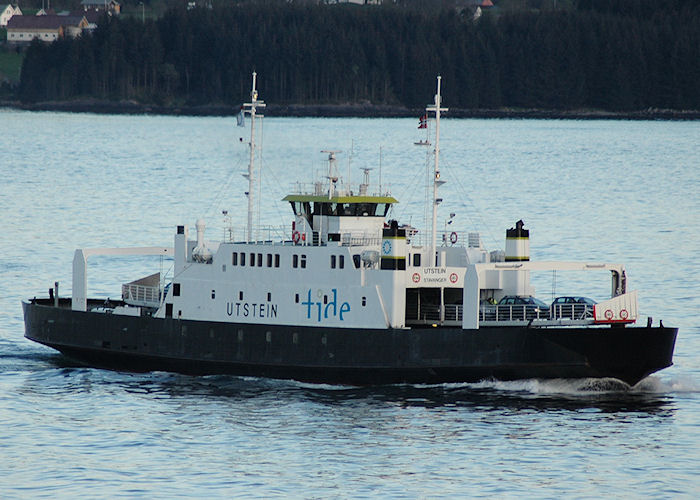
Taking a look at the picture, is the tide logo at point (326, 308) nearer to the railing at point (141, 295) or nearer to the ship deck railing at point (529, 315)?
the ship deck railing at point (529, 315)

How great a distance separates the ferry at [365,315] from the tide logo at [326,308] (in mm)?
45

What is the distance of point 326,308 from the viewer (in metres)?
46.0

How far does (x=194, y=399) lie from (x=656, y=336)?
14.9 metres

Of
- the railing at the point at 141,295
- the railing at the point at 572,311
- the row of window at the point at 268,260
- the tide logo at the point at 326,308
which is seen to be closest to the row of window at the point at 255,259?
the row of window at the point at 268,260

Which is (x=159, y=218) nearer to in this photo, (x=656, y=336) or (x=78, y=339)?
(x=78, y=339)

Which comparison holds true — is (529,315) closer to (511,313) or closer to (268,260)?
(511,313)

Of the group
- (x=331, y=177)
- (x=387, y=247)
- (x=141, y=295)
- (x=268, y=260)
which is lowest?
(x=141, y=295)

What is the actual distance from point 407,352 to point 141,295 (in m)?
12.2

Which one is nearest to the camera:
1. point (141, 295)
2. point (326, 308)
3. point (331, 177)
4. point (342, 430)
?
point (342, 430)

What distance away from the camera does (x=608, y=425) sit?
41.5 meters

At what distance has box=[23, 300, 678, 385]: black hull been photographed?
145 ft

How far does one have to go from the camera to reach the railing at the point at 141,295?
51.1 metres

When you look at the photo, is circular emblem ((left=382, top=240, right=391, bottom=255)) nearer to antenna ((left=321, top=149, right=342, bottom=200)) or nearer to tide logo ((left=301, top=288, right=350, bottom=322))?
tide logo ((left=301, top=288, right=350, bottom=322))

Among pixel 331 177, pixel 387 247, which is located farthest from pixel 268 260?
pixel 387 247
